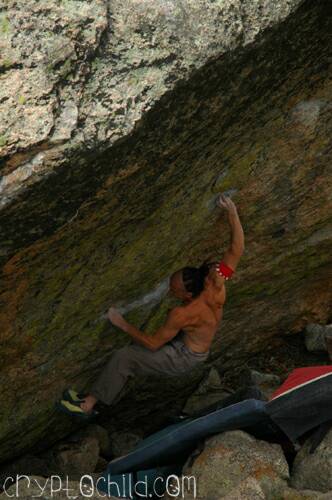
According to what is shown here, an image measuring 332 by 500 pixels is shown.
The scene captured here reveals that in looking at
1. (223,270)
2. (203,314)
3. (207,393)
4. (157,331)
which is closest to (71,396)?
(157,331)

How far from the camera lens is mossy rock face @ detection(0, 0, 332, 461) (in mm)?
5715

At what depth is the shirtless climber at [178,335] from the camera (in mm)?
8406

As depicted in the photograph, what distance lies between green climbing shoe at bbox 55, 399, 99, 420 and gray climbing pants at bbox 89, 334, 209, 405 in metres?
0.19

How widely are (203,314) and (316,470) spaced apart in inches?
74.2

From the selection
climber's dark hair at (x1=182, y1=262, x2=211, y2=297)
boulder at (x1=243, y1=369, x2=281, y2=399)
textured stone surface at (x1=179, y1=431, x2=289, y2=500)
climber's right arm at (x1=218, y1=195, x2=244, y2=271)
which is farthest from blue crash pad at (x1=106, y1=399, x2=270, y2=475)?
boulder at (x1=243, y1=369, x2=281, y2=399)

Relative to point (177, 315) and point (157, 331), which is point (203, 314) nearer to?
point (177, 315)

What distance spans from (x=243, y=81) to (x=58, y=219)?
5.58 ft

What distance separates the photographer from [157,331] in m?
8.74

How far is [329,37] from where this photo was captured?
22.9 feet

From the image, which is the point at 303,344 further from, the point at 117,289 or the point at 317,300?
the point at 117,289

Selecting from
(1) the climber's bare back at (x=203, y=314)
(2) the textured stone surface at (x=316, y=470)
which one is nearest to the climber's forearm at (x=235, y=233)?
(1) the climber's bare back at (x=203, y=314)

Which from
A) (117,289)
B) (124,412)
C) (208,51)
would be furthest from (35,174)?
(124,412)

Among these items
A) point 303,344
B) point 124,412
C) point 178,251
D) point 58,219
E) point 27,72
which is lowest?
point 303,344

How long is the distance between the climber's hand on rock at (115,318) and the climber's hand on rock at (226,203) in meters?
1.40
